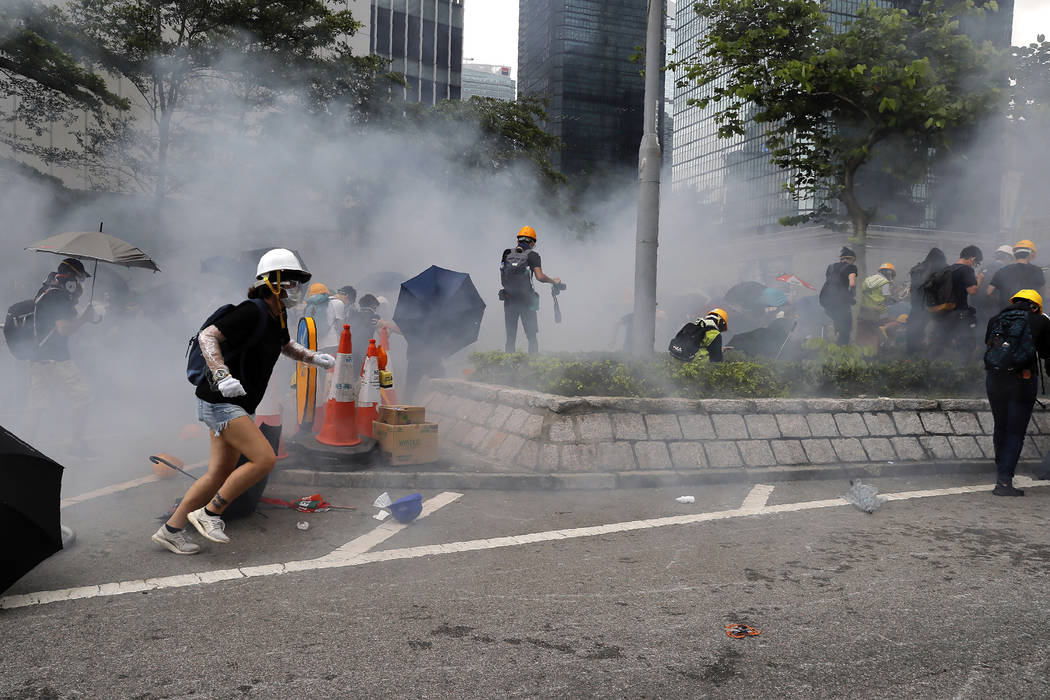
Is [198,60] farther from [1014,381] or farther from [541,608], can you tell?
[541,608]

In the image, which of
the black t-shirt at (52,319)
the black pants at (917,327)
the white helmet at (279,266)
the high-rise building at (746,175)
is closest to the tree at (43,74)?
the black t-shirt at (52,319)

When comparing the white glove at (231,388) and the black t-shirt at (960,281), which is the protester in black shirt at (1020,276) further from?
the white glove at (231,388)

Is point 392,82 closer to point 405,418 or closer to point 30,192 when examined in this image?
point 30,192

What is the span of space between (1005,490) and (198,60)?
15774 mm

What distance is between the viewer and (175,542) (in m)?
3.77

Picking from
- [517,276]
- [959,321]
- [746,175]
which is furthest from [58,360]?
[746,175]

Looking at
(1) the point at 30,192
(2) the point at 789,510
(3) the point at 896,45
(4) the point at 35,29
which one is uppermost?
(4) the point at 35,29

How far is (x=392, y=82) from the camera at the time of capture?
18.3 meters

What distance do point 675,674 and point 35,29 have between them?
16.6 metres

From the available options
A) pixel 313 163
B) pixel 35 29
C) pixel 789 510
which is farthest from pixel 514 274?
pixel 35 29

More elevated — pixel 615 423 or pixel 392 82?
pixel 392 82

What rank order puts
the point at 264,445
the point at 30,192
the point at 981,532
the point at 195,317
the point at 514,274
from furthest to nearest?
the point at 30,192 → the point at 195,317 → the point at 514,274 → the point at 981,532 → the point at 264,445

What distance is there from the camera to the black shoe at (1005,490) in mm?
5582

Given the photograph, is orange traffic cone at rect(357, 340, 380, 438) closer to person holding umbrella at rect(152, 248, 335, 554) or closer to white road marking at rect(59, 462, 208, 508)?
white road marking at rect(59, 462, 208, 508)
